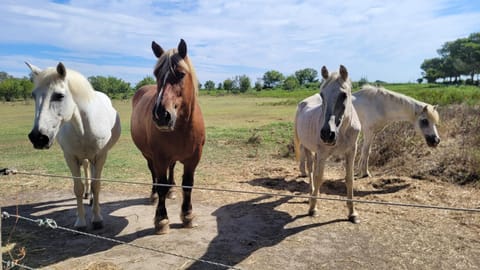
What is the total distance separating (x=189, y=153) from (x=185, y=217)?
869mm

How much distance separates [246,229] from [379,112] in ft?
13.8

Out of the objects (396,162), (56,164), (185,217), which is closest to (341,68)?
(185,217)

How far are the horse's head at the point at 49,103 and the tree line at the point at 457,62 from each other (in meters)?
60.7

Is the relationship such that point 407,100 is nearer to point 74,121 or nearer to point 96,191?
point 96,191

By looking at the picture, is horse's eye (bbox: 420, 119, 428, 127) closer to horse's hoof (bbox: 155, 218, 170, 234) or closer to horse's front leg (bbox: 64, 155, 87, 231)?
horse's hoof (bbox: 155, 218, 170, 234)

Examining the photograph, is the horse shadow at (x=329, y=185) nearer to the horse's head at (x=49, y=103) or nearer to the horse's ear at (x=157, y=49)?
the horse's ear at (x=157, y=49)

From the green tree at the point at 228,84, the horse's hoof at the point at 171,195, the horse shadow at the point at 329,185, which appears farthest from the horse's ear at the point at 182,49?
the green tree at the point at 228,84

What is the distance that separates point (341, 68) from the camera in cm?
364

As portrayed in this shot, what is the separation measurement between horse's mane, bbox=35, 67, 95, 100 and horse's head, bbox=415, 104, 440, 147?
585cm

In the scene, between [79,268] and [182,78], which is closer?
[79,268]

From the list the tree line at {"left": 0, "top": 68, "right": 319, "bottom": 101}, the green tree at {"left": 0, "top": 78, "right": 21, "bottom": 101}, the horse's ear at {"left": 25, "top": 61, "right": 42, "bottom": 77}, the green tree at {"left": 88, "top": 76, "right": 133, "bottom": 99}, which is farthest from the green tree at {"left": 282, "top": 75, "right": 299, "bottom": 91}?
the horse's ear at {"left": 25, "top": 61, "right": 42, "bottom": 77}

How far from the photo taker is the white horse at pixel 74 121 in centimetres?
314

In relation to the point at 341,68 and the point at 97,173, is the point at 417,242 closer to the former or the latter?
the point at 341,68

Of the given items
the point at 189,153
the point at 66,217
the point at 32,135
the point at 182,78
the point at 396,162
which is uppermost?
the point at 182,78
